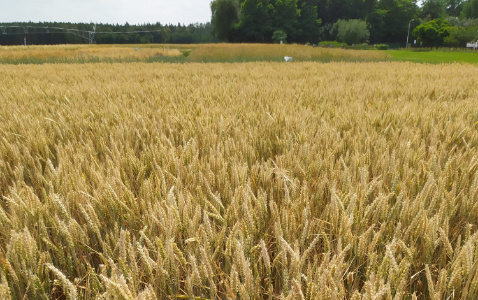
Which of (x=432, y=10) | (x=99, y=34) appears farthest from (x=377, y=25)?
(x=99, y=34)

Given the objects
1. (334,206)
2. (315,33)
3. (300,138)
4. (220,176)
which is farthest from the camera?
(315,33)

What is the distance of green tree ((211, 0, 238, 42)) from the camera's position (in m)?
59.2

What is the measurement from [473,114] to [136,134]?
7.75ft

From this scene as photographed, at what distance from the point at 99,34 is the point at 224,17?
42.2m

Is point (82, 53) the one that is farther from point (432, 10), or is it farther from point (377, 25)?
point (432, 10)

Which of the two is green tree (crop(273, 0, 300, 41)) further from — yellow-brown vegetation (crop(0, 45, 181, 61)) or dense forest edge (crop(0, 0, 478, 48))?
yellow-brown vegetation (crop(0, 45, 181, 61))

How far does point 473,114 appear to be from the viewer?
2.10 m

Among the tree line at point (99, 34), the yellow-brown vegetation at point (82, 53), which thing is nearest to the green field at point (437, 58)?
the yellow-brown vegetation at point (82, 53)

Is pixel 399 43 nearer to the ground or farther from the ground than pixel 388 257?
farther from the ground

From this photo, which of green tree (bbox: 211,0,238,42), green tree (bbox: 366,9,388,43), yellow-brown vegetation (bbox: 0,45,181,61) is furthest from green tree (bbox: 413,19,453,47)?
yellow-brown vegetation (bbox: 0,45,181,61)

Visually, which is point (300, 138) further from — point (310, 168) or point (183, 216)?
point (183, 216)

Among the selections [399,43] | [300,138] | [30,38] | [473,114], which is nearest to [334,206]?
[300,138]

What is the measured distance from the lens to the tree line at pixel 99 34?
72812 millimetres

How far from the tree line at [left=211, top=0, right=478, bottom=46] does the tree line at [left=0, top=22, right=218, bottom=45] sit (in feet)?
63.9
